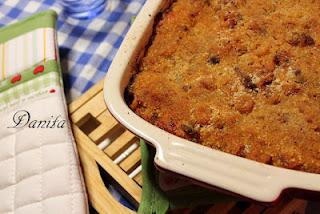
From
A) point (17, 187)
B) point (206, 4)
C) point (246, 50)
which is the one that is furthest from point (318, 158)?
point (17, 187)

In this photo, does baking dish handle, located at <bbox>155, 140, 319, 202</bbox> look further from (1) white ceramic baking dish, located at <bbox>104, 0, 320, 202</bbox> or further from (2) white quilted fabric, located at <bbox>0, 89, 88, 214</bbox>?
(2) white quilted fabric, located at <bbox>0, 89, 88, 214</bbox>

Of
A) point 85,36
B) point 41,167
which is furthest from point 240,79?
point 85,36

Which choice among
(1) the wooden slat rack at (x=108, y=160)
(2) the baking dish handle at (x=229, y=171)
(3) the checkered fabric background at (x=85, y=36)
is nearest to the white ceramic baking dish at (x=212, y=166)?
(2) the baking dish handle at (x=229, y=171)

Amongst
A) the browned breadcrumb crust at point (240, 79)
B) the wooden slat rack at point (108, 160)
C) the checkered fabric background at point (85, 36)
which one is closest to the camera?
the browned breadcrumb crust at point (240, 79)

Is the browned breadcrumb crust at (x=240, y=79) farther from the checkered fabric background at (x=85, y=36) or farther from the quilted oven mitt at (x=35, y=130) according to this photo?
the checkered fabric background at (x=85, y=36)

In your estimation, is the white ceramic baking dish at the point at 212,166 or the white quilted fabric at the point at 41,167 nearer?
the white ceramic baking dish at the point at 212,166

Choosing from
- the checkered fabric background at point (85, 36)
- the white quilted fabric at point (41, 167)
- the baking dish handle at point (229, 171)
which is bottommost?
the white quilted fabric at point (41, 167)

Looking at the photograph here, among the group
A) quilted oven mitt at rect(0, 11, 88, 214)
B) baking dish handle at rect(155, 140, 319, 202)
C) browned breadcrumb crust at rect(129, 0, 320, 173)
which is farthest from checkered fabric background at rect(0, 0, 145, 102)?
baking dish handle at rect(155, 140, 319, 202)

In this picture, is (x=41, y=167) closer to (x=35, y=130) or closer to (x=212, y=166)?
(x=35, y=130)
